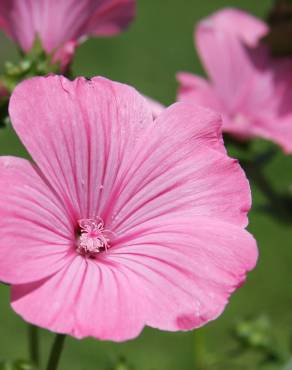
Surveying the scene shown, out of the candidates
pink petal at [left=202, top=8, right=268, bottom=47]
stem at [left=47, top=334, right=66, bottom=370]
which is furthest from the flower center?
pink petal at [left=202, top=8, right=268, bottom=47]

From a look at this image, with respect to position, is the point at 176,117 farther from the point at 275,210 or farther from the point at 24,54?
the point at 275,210

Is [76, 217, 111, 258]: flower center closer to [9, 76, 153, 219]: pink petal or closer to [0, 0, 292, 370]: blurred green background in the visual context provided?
[9, 76, 153, 219]: pink petal

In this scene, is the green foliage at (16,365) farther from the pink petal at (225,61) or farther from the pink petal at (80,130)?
the pink petal at (225,61)

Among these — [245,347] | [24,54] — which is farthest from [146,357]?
[24,54]

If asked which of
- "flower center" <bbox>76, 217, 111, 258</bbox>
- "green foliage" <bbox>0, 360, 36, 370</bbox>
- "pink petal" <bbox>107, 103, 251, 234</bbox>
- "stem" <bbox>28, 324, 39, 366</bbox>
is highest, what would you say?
"pink petal" <bbox>107, 103, 251, 234</bbox>

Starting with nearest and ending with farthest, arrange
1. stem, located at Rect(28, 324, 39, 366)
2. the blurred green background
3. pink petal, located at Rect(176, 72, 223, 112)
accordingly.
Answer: stem, located at Rect(28, 324, 39, 366) → pink petal, located at Rect(176, 72, 223, 112) → the blurred green background

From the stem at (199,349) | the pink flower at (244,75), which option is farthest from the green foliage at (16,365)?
the pink flower at (244,75)
